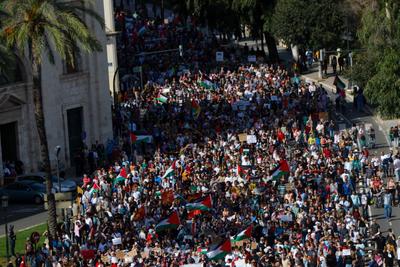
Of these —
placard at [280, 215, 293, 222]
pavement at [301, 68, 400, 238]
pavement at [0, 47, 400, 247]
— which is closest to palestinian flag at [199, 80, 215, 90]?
pavement at [0, 47, 400, 247]

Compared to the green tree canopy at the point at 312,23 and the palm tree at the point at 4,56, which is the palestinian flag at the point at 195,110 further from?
the green tree canopy at the point at 312,23

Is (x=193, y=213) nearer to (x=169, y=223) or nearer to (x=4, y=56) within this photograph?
(x=169, y=223)

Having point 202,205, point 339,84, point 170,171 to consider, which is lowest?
point 202,205

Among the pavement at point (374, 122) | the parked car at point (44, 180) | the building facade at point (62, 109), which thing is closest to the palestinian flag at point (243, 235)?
the pavement at point (374, 122)

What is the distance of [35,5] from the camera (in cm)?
6981

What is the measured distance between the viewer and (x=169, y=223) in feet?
220

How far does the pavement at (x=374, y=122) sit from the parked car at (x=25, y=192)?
15.4m

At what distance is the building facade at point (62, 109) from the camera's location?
8581cm

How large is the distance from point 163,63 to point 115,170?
33.1 metres

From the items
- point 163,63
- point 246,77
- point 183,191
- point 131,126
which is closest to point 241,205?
point 183,191

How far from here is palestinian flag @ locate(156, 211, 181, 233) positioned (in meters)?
67.1

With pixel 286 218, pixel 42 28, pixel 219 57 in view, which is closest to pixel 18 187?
pixel 42 28

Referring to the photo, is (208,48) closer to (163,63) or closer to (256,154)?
(163,63)

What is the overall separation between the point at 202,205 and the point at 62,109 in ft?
67.8
